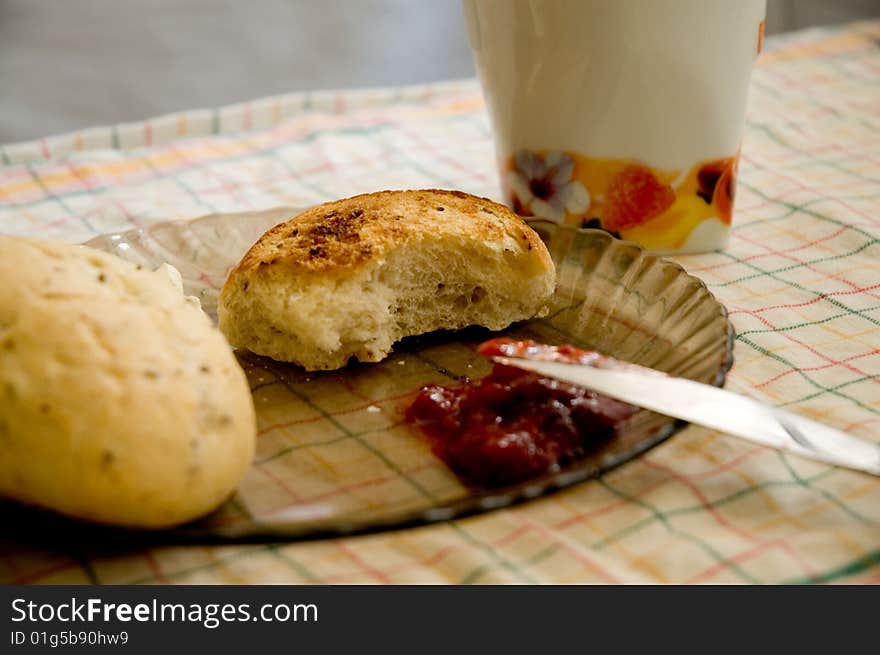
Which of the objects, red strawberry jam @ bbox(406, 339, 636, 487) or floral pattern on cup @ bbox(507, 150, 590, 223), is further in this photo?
floral pattern on cup @ bbox(507, 150, 590, 223)

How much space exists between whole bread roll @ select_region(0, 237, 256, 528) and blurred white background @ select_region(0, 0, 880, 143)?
3003mm

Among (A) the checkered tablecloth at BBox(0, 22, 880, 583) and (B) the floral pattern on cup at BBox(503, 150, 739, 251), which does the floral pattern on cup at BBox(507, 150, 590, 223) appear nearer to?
(B) the floral pattern on cup at BBox(503, 150, 739, 251)

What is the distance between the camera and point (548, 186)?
215 centimetres

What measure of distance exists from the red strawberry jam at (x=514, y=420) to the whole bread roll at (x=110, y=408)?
27cm

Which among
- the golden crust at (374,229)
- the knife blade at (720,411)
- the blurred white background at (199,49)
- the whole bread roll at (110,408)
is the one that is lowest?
the blurred white background at (199,49)

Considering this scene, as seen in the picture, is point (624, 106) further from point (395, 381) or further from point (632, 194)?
point (395, 381)

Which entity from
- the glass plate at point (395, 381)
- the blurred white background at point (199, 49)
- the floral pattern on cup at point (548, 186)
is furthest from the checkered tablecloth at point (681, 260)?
the blurred white background at point (199, 49)

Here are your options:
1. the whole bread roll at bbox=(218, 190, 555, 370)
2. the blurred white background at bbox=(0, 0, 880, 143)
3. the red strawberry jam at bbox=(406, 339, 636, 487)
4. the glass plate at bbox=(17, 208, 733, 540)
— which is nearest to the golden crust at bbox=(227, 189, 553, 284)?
the whole bread roll at bbox=(218, 190, 555, 370)

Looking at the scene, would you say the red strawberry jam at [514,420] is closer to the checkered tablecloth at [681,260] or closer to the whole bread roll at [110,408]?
the checkered tablecloth at [681,260]

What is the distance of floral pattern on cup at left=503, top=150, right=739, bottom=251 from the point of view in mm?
2082

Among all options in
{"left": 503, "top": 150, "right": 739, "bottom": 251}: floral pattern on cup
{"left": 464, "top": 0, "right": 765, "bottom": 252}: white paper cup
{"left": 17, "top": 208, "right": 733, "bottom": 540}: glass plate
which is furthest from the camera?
{"left": 503, "top": 150, "right": 739, "bottom": 251}: floral pattern on cup

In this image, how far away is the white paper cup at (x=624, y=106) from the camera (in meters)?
1.93

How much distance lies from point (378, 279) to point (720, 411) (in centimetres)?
63

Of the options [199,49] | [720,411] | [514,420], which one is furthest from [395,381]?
[199,49]
